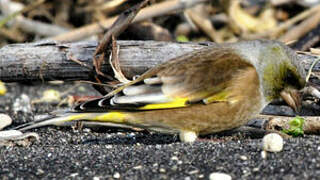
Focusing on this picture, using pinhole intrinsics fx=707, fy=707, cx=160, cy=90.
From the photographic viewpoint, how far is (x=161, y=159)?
15.0 feet

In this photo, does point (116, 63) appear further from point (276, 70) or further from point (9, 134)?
point (276, 70)

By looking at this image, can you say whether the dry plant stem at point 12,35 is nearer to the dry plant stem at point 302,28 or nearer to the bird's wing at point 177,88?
the dry plant stem at point 302,28

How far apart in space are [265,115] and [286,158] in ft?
4.69

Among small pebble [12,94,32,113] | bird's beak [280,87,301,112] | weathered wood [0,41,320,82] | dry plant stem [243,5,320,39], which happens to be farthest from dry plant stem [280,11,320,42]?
bird's beak [280,87,301,112]

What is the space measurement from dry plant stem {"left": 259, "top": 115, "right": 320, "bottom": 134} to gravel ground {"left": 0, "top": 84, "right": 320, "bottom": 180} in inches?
8.4

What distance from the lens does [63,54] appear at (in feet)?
19.8

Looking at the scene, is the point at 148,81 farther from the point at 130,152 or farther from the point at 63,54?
the point at 63,54

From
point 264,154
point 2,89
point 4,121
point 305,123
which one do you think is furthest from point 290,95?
point 2,89

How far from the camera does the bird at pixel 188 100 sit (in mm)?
4996

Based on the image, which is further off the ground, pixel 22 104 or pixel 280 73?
pixel 22 104

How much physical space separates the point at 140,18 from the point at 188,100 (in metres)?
3.67

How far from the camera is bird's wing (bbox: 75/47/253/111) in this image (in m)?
4.99

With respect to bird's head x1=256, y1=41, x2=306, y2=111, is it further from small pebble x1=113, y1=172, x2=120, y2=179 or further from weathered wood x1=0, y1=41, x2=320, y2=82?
small pebble x1=113, y1=172, x2=120, y2=179

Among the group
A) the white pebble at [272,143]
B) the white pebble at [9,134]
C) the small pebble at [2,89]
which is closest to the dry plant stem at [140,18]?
the small pebble at [2,89]
